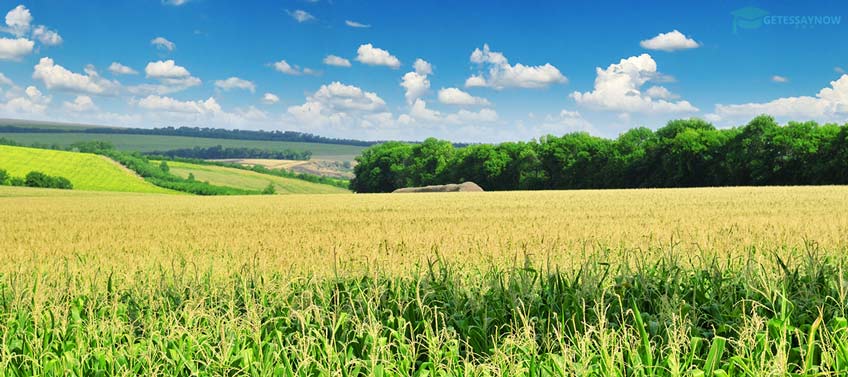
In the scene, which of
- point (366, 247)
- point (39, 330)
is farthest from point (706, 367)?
point (366, 247)

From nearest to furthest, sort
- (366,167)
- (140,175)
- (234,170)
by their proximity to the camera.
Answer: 1. (140,175)
2. (366,167)
3. (234,170)

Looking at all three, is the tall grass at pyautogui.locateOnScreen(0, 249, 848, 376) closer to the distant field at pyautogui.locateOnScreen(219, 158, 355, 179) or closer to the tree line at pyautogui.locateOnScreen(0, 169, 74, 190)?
the tree line at pyautogui.locateOnScreen(0, 169, 74, 190)

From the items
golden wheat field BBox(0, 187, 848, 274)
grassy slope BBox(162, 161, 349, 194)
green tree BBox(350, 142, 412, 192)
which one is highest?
golden wheat field BBox(0, 187, 848, 274)

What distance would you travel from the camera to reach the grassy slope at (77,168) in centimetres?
10506

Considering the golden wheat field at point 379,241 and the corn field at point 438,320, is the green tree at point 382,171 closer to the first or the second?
the golden wheat field at point 379,241

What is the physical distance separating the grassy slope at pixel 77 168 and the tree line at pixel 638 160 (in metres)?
40.0

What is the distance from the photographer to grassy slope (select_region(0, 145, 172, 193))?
105062mm

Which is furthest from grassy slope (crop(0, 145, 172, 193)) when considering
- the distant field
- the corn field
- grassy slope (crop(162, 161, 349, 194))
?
the corn field

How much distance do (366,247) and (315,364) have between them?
334 inches

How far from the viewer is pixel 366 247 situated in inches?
541

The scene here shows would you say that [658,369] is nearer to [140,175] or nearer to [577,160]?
[577,160]

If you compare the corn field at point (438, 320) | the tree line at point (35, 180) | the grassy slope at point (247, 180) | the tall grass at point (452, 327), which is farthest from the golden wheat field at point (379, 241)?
the grassy slope at point (247, 180)

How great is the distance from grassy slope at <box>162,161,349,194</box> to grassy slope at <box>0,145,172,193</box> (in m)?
12.7

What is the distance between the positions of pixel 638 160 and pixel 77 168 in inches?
3417
